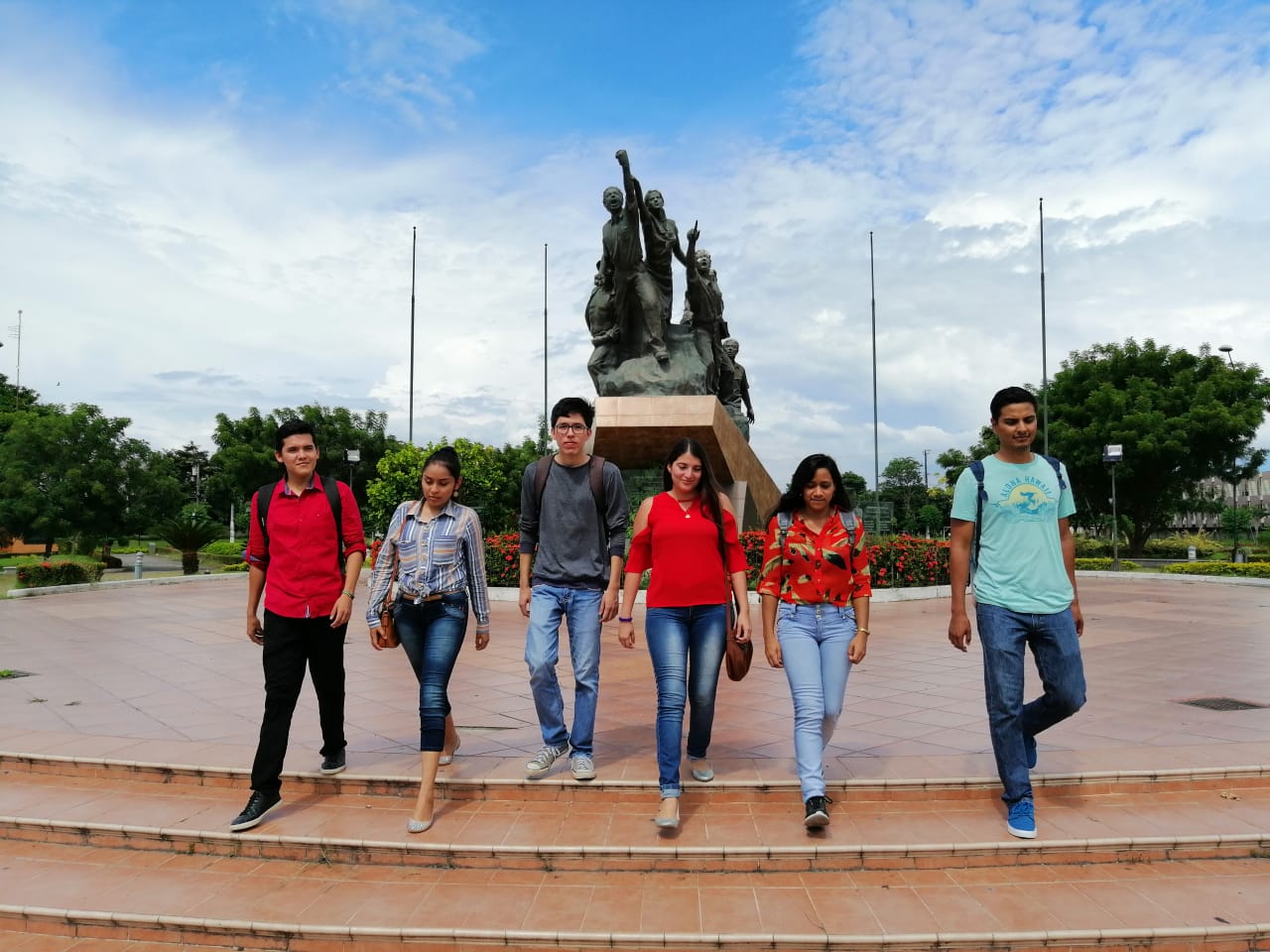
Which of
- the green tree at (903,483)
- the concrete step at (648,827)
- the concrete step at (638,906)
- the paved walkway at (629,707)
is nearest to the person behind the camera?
the concrete step at (638,906)

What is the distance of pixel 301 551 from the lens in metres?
3.62

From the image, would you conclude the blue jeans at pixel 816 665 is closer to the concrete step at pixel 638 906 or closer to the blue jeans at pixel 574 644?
the concrete step at pixel 638 906

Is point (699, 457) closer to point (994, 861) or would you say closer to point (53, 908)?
point (994, 861)

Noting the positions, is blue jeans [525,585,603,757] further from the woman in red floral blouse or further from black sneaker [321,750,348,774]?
black sneaker [321,750,348,774]

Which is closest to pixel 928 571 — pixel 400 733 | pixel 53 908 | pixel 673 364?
pixel 673 364

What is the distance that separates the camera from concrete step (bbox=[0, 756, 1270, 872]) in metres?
3.16

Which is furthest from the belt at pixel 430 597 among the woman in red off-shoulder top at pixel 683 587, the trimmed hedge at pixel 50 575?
the trimmed hedge at pixel 50 575

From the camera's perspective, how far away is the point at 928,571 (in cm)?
1399

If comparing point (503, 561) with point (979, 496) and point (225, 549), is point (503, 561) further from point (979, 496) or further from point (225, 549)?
point (225, 549)

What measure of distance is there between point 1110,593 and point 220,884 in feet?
51.0

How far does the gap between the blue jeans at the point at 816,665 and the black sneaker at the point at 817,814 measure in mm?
122

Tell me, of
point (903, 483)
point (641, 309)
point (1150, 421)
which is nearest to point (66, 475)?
point (641, 309)

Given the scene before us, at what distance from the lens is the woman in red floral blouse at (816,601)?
11.1ft

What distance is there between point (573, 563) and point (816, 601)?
1.04m
